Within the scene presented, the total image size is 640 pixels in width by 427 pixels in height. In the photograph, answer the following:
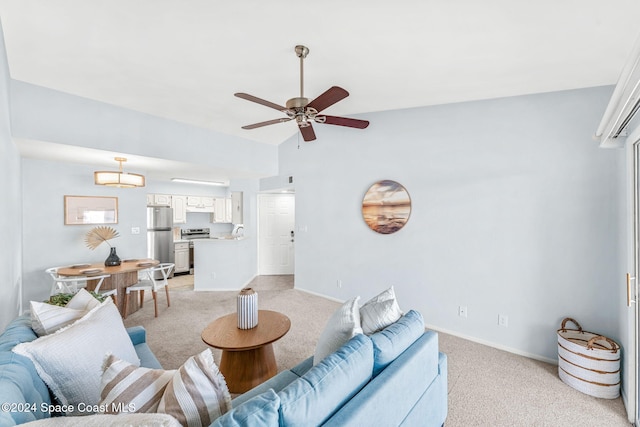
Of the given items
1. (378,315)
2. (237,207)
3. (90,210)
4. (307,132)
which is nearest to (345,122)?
(307,132)

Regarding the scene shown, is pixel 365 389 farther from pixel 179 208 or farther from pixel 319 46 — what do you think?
pixel 179 208

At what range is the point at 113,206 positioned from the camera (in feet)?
15.4

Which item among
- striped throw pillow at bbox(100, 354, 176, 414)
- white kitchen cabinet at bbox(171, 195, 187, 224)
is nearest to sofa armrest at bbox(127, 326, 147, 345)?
striped throw pillow at bbox(100, 354, 176, 414)

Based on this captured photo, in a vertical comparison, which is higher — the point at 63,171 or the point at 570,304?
the point at 63,171

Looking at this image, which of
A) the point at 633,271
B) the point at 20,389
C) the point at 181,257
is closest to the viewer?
the point at 20,389

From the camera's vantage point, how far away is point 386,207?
405cm

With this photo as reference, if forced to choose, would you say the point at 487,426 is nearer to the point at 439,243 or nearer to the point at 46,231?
the point at 439,243

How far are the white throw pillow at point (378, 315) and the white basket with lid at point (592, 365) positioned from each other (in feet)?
5.71

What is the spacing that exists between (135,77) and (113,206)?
2621 millimetres

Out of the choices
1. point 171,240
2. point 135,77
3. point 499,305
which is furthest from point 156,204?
point 499,305

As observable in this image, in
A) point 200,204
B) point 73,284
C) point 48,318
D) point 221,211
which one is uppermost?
point 200,204

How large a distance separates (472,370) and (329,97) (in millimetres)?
2739

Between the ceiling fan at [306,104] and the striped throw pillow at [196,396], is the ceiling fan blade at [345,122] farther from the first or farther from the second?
the striped throw pillow at [196,396]

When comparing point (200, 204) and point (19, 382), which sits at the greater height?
point (200, 204)
